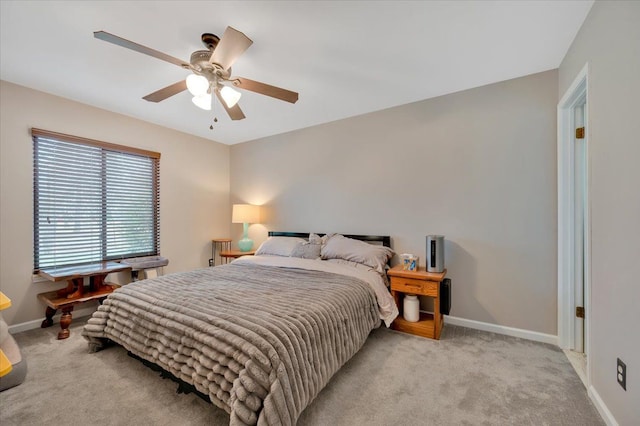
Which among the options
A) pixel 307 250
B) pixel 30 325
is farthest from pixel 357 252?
pixel 30 325

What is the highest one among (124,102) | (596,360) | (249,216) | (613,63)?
(124,102)

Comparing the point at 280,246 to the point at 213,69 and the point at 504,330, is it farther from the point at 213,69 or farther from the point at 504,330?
the point at 504,330

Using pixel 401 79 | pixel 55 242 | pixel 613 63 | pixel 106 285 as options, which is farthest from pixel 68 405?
pixel 613 63

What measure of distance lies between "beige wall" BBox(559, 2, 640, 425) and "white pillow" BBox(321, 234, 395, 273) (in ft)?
5.57

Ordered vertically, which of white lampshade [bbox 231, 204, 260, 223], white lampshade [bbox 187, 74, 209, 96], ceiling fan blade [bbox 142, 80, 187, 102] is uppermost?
ceiling fan blade [bbox 142, 80, 187, 102]

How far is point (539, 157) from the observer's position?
251 cm

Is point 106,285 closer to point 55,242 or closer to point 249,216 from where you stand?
point 55,242

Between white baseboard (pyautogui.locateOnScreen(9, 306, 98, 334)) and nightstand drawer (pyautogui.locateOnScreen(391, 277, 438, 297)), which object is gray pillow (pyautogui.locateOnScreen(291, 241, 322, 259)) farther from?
white baseboard (pyautogui.locateOnScreen(9, 306, 98, 334))

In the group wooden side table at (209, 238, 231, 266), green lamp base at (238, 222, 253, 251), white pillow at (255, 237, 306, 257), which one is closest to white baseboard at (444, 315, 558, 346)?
white pillow at (255, 237, 306, 257)

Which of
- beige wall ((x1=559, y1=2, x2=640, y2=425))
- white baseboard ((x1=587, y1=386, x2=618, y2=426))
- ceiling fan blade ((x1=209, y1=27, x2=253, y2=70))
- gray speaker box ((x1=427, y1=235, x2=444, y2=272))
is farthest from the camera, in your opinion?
gray speaker box ((x1=427, y1=235, x2=444, y2=272))

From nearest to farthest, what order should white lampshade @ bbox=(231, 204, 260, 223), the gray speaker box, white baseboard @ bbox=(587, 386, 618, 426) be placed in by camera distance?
1. white baseboard @ bbox=(587, 386, 618, 426)
2. the gray speaker box
3. white lampshade @ bbox=(231, 204, 260, 223)

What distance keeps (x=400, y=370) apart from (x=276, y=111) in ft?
10.4

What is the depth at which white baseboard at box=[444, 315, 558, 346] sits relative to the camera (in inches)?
96.5

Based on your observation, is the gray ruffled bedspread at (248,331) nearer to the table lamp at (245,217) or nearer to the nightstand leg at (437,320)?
the nightstand leg at (437,320)
